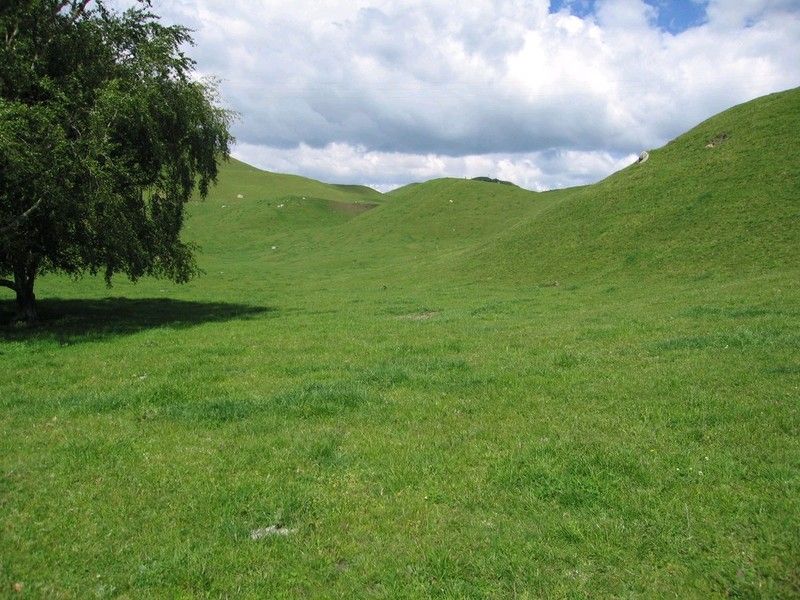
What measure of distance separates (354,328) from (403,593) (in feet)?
52.9

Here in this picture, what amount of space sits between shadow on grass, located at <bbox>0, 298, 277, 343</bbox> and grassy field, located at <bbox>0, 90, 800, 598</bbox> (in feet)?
0.98

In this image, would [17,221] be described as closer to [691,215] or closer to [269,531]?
[269,531]

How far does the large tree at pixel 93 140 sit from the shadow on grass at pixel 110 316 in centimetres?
183

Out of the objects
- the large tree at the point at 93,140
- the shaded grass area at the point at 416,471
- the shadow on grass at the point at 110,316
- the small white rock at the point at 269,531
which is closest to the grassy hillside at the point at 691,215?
the shaded grass area at the point at 416,471

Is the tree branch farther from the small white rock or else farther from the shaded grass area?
the small white rock

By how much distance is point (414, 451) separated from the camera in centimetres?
905

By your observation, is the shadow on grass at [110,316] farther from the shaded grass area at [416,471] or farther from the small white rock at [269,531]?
the small white rock at [269,531]

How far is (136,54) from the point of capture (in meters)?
23.0

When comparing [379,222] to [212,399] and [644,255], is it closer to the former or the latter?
[644,255]

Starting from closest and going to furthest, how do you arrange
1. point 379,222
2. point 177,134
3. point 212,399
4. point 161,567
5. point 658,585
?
point 658,585, point 161,567, point 212,399, point 177,134, point 379,222

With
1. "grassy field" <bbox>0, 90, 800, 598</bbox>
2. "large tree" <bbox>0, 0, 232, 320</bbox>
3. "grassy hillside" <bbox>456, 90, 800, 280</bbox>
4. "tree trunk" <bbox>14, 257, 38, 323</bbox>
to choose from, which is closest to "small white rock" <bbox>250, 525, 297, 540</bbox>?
"grassy field" <bbox>0, 90, 800, 598</bbox>

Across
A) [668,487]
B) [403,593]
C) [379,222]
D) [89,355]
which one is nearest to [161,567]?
[403,593]

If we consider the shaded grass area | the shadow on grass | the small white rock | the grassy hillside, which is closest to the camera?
the shaded grass area

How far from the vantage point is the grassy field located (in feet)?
20.0
